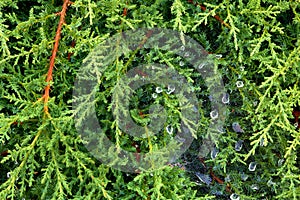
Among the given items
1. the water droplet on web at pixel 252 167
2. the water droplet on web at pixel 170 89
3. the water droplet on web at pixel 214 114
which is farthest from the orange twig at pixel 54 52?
the water droplet on web at pixel 252 167

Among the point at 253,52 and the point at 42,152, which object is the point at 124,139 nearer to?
the point at 42,152

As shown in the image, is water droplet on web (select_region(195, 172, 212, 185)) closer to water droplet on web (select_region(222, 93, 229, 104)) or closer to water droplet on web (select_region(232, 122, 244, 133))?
water droplet on web (select_region(232, 122, 244, 133))

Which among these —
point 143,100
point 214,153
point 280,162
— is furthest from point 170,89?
point 280,162

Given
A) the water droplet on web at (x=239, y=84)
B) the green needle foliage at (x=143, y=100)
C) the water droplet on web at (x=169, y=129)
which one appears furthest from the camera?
the water droplet on web at (x=239, y=84)

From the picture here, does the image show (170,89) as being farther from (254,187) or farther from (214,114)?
(254,187)

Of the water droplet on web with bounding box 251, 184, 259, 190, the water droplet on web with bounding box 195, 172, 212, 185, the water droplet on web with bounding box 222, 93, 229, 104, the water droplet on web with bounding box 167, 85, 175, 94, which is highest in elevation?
the water droplet on web with bounding box 167, 85, 175, 94

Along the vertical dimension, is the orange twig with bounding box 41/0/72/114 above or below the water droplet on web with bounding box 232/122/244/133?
above

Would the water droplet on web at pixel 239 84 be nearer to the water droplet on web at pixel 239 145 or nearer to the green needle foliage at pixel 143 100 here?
the green needle foliage at pixel 143 100

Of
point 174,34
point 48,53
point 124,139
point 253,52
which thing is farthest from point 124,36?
point 253,52

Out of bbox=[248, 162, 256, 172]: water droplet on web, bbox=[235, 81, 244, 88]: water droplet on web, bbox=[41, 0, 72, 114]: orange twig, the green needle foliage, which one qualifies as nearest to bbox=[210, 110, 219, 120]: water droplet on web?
the green needle foliage
